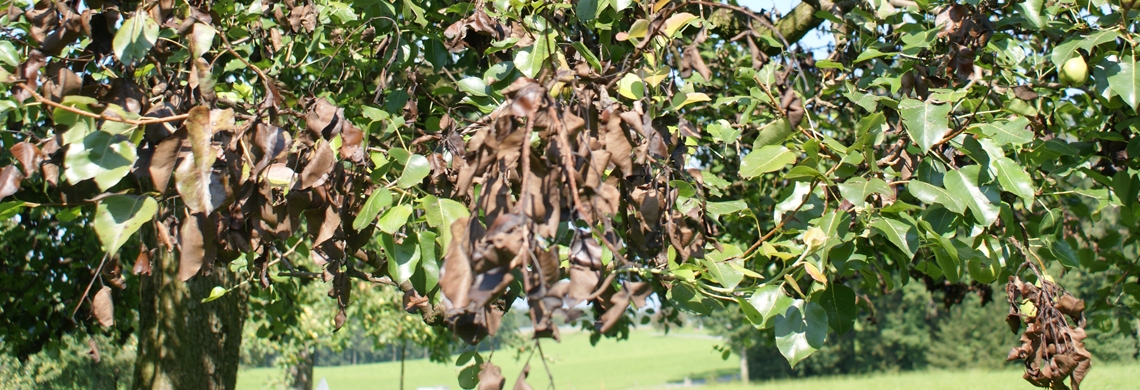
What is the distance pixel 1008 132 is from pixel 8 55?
231 cm

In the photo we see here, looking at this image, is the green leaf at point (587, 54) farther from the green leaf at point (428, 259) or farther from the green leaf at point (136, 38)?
the green leaf at point (136, 38)

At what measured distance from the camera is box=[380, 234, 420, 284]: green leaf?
4.98 feet

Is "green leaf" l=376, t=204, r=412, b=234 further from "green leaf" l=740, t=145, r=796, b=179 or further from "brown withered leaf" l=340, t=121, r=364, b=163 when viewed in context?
"green leaf" l=740, t=145, r=796, b=179

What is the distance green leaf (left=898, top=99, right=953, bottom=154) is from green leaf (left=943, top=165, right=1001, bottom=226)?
135mm

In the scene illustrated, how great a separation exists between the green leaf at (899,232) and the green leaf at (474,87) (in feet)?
3.23

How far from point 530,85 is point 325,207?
0.67 m

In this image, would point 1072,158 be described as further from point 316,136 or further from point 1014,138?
point 316,136

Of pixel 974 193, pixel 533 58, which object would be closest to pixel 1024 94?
pixel 974 193

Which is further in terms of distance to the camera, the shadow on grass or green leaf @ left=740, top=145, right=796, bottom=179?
the shadow on grass

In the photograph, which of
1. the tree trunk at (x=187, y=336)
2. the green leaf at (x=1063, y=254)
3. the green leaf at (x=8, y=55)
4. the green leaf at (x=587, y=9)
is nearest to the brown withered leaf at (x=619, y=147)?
the green leaf at (x=587, y=9)

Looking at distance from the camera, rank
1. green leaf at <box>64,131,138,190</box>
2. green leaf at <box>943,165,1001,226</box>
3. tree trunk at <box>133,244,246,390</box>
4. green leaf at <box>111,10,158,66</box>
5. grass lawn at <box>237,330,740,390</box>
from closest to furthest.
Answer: green leaf at <box>64,131,138,190</box> < green leaf at <box>111,10,158,66</box> < green leaf at <box>943,165,1001,226</box> < tree trunk at <box>133,244,246,390</box> < grass lawn at <box>237,330,740,390</box>

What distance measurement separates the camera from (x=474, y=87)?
1.86 meters

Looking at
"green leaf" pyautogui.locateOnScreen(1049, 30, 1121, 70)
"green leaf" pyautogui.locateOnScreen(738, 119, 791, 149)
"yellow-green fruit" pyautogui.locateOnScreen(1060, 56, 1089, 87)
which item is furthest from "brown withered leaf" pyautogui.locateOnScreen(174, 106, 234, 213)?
"yellow-green fruit" pyautogui.locateOnScreen(1060, 56, 1089, 87)

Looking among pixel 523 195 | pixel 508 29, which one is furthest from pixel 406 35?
pixel 523 195
